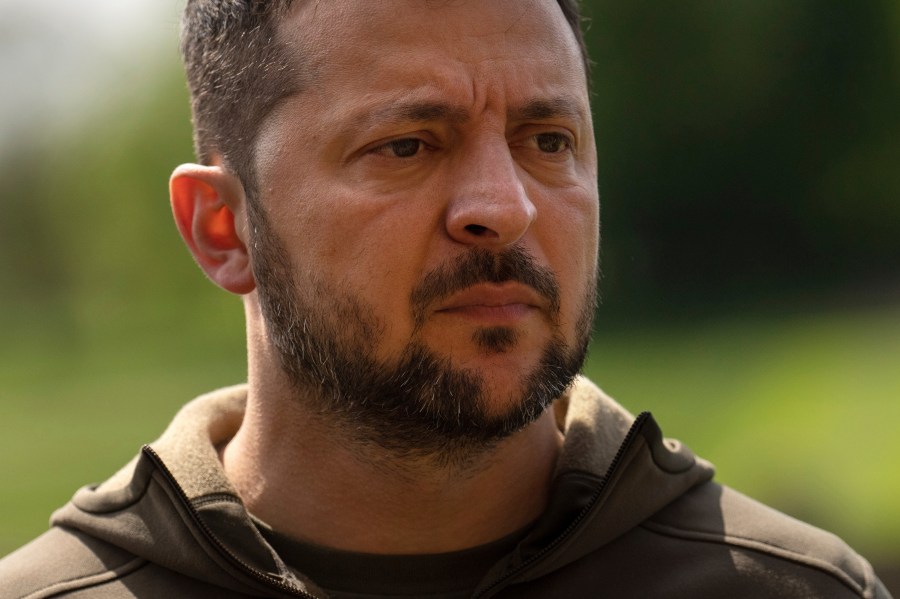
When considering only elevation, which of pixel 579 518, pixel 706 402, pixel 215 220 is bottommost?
pixel 706 402

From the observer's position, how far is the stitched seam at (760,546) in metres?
2.67

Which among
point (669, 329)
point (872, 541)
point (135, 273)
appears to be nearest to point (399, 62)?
point (872, 541)

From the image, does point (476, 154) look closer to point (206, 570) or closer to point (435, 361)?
point (435, 361)

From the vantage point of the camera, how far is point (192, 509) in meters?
2.58

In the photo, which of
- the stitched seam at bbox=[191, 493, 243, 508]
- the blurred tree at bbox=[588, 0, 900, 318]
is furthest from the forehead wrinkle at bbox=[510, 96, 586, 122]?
the blurred tree at bbox=[588, 0, 900, 318]

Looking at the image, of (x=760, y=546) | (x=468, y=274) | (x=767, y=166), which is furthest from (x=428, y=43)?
(x=767, y=166)

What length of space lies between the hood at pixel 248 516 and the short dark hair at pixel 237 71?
66 centimetres

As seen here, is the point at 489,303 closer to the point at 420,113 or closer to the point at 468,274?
the point at 468,274

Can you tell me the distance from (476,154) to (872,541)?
29.1 ft

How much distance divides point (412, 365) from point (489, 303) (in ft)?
0.68

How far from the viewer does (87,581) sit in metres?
2.62

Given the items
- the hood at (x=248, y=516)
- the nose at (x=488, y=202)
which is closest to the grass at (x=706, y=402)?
the hood at (x=248, y=516)

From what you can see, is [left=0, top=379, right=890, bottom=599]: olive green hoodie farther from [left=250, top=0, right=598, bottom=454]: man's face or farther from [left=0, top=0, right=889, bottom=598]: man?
[left=250, top=0, right=598, bottom=454]: man's face

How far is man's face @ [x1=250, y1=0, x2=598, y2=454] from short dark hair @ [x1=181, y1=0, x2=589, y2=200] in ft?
0.21
